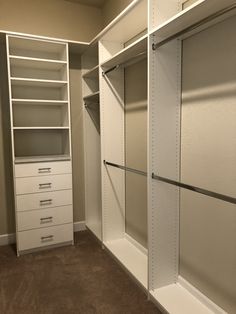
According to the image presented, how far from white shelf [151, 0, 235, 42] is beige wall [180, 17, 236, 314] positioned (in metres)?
0.15

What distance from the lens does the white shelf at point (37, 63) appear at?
2734mm

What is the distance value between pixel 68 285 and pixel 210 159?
1.55 meters

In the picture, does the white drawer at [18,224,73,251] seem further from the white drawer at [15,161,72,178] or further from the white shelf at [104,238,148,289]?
the white drawer at [15,161,72,178]

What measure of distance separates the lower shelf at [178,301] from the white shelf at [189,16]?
6.06 feet

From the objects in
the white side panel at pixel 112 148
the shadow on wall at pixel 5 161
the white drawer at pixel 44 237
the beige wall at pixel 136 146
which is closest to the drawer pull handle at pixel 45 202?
the white drawer at pixel 44 237

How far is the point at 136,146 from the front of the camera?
267 cm

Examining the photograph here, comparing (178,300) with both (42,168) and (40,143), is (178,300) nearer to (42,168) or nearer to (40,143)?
(42,168)

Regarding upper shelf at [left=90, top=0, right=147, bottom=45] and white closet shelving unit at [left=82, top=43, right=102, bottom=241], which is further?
white closet shelving unit at [left=82, top=43, right=102, bottom=241]

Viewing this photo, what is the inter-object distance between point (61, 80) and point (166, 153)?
1.69 metres

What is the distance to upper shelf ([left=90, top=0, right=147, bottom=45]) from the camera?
2.04 metres

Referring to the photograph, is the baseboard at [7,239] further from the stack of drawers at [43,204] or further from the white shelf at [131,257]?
the white shelf at [131,257]

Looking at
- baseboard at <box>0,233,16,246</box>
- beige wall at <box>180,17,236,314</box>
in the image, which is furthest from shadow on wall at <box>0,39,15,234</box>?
beige wall at <box>180,17,236,314</box>

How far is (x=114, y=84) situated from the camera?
277cm

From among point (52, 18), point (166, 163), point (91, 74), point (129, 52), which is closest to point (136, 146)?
point (166, 163)
